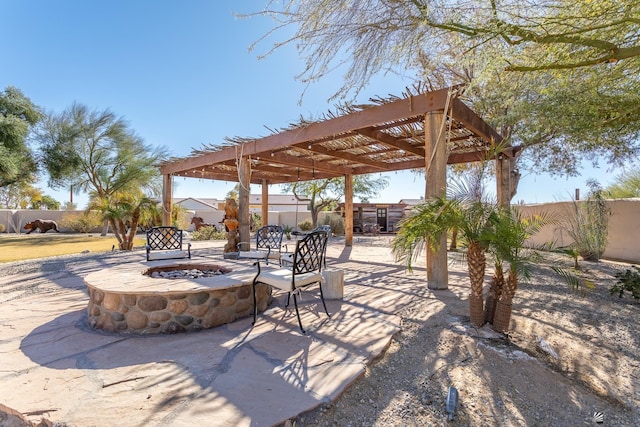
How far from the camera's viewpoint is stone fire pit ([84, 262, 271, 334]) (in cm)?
270

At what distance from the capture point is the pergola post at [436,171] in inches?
157

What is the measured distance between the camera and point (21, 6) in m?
6.77

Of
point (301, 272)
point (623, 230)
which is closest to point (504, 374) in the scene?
point (301, 272)

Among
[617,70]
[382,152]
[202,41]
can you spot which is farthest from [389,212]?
[617,70]

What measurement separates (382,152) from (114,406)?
6399 millimetres

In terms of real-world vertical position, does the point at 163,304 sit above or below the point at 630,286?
above

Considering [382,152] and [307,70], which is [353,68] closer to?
[307,70]

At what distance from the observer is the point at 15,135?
31.8ft

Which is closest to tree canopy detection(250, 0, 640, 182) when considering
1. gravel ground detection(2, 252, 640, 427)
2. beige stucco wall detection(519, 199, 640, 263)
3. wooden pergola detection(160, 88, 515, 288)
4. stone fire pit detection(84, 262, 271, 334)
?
wooden pergola detection(160, 88, 515, 288)

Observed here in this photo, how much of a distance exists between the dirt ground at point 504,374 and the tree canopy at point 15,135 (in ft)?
39.7

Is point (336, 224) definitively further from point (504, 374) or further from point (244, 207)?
point (504, 374)

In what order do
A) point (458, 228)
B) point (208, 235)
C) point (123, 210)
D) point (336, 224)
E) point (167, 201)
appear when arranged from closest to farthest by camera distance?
point (458, 228), point (123, 210), point (167, 201), point (208, 235), point (336, 224)

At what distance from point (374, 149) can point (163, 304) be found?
538cm

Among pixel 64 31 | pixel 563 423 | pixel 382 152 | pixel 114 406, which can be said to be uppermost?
pixel 64 31
